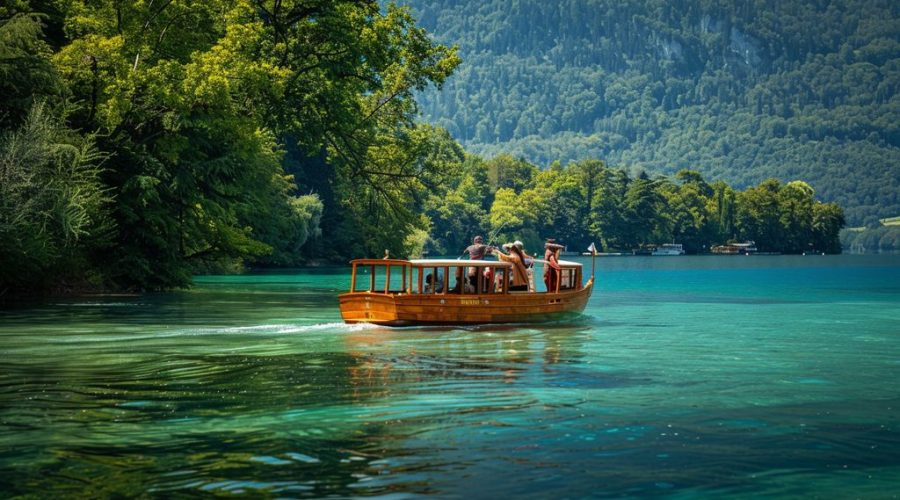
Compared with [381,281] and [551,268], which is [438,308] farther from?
[381,281]

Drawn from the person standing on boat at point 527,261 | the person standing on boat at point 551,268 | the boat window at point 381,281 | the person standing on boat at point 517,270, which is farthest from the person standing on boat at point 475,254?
the person standing on boat at point 551,268

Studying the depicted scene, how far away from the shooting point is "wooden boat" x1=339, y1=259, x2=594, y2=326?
35844mm

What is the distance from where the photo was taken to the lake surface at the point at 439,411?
1445cm

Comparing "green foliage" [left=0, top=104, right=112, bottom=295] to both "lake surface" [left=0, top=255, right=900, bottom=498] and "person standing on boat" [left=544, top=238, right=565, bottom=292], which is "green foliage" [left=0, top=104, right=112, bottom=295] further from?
"person standing on boat" [left=544, top=238, right=565, bottom=292]

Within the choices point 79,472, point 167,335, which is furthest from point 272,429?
point 167,335

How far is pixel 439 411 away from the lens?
1925cm

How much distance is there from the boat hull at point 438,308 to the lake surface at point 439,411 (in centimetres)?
55

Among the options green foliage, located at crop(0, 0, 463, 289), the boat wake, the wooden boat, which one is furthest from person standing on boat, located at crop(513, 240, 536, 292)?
green foliage, located at crop(0, 0, 463, 289)

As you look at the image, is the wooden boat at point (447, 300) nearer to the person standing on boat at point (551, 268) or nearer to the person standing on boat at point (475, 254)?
the person standing on boat at point (475, 254)

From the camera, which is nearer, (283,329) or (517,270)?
(283,329)

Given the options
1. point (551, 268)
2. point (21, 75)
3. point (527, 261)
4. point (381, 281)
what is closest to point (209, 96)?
point (21, 75)

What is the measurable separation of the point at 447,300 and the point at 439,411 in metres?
17.2

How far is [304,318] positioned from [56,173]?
985 cm

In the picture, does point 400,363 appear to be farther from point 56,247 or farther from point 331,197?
point 331,197
